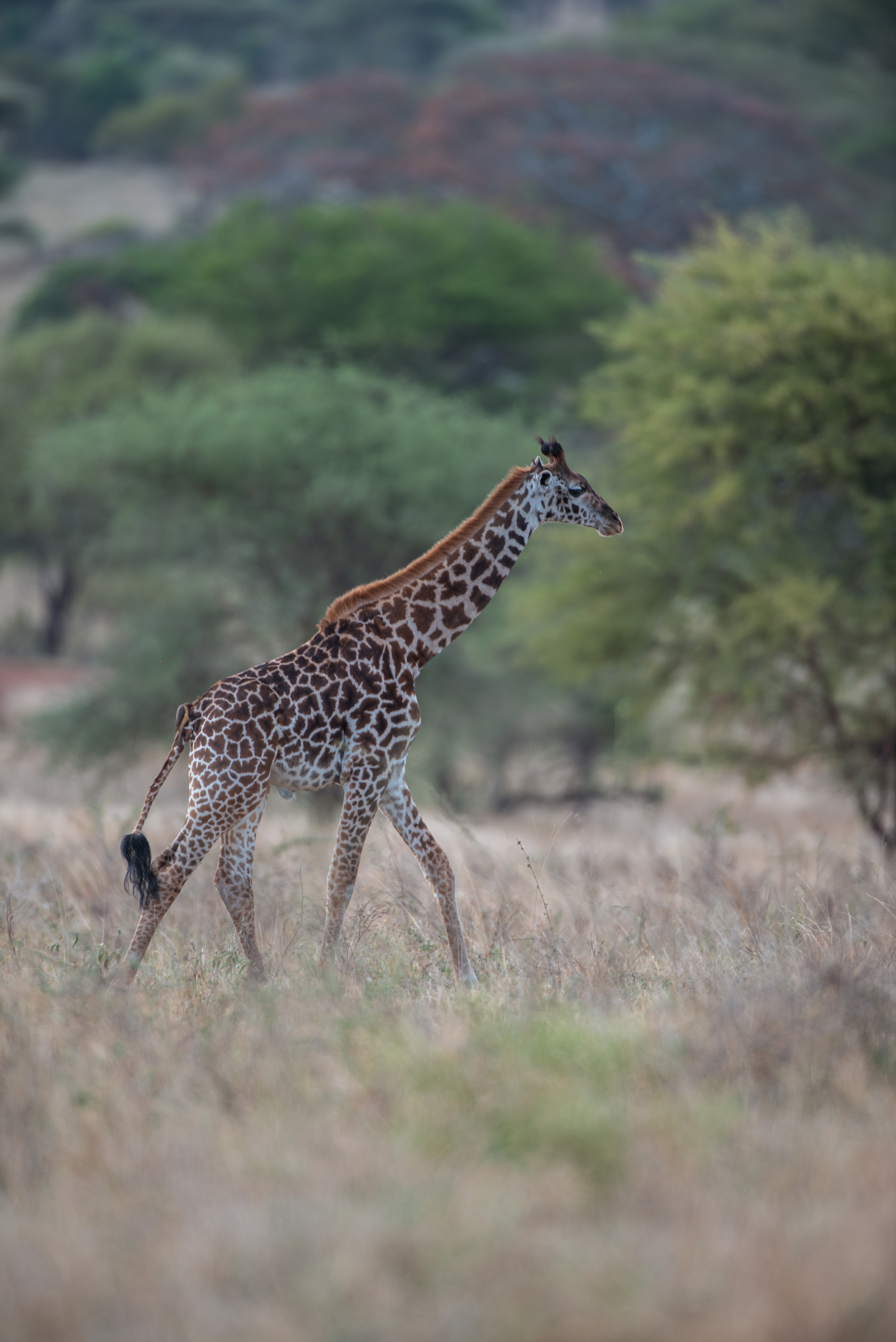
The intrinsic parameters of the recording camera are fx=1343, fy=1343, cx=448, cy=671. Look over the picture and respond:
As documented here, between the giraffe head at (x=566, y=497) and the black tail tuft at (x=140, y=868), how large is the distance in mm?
2633

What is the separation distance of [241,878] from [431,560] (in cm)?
187

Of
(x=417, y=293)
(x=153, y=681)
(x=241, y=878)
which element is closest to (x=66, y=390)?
(x=417, y=293)

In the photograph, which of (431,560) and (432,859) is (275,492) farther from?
(432,859)

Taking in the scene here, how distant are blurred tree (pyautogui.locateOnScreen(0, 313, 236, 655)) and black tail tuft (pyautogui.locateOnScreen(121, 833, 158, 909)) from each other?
24.6 meters

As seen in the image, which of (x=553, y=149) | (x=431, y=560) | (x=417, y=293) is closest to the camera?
(x=431, y=560)

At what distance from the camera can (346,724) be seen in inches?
253

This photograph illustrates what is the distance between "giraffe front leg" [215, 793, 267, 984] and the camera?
6.25 meters

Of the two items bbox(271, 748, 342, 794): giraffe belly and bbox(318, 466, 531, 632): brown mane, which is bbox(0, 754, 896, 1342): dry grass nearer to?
bbox(271, 748, 342, 794): giraffe belly

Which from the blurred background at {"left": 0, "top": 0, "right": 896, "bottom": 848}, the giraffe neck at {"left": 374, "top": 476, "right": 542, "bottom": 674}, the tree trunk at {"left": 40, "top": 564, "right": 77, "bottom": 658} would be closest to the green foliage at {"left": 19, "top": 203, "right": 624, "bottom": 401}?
the blurred background at {"left": 0, "top": 0, "right": 896, "bottom": 848}

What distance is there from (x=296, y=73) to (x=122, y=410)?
5070 centimetres

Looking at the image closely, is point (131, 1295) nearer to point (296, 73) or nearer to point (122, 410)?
point (122, 410)

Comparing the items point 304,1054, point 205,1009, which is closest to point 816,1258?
point 304,1054

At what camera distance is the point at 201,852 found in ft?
19.9

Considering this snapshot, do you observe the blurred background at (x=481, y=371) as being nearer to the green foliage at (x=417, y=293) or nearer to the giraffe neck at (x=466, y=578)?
the green foliage at (x=417, y=293)
